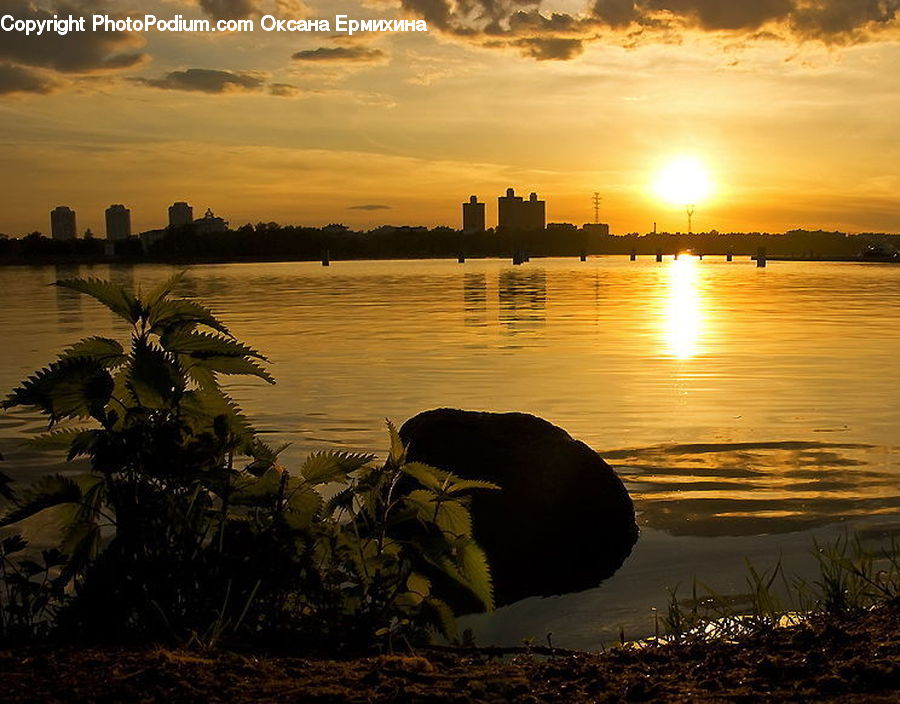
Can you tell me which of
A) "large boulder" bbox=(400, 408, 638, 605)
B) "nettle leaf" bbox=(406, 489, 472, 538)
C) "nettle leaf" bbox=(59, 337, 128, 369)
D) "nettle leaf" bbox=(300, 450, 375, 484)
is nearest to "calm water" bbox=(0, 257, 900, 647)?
"large boulder" bbox=(400, 408, 638, 605)

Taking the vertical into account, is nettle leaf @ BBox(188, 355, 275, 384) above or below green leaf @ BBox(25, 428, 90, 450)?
above

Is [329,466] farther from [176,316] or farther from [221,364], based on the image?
[176,316]

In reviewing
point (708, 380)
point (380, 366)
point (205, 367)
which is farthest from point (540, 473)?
point (380, 366)

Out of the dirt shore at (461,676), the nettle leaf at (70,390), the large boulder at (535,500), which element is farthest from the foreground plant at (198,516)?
the large boulder at (535,500)

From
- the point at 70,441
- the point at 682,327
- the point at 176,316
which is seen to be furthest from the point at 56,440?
the point at 682,327

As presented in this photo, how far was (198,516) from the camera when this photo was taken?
4.35 m

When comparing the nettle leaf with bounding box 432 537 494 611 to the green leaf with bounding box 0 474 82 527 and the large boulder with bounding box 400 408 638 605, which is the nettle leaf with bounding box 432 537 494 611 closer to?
the green leaf with bounding box 0 474 82 527

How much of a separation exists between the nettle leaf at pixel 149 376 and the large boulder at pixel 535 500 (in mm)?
3860

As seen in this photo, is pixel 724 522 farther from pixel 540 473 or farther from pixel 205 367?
pixel 205 367

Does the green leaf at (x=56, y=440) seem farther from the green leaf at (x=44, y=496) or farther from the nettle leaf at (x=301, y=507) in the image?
the nettle leaf at (x=301, y=507)

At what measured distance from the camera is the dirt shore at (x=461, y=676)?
330 centimetres

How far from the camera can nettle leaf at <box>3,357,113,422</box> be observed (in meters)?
3.87

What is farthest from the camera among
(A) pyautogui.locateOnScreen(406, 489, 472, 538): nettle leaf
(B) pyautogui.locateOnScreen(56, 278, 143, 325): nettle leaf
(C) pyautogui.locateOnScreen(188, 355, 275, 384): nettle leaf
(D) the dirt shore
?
(A) pyautogui.locateOnScreen(406, 489, 472, 538): nettle leaf

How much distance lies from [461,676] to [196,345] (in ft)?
5.49
